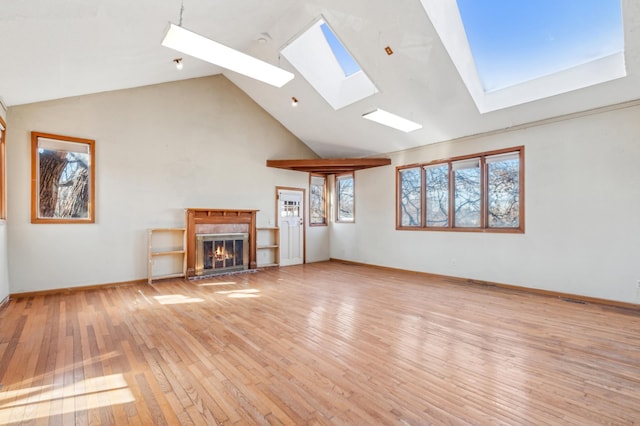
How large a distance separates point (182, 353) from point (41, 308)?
9.03ft

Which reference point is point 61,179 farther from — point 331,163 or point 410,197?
point 410,197

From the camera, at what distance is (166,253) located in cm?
552

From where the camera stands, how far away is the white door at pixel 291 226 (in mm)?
7422

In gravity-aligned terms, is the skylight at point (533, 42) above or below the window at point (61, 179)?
above

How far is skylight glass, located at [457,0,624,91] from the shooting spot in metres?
3.38

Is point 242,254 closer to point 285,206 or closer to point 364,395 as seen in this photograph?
point 285,206

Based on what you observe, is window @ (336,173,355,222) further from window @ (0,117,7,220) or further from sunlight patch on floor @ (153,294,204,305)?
window @ (0,117,7,220)

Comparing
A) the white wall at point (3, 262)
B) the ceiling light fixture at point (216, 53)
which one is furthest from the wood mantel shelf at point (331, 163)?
the white wall at point (3, 262)

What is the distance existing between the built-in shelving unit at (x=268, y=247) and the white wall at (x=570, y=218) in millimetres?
3676

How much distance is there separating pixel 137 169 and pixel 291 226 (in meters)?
3.61

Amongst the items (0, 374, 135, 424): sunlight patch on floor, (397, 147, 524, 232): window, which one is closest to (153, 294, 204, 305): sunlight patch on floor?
(0, 374, 135, 424): sunlight patch on floor

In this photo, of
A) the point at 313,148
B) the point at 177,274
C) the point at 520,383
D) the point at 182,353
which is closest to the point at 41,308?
the point at 177,274

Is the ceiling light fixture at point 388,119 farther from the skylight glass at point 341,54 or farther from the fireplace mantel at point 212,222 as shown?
the fireplace mantel at point 212,222

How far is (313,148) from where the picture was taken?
796 centimetres
